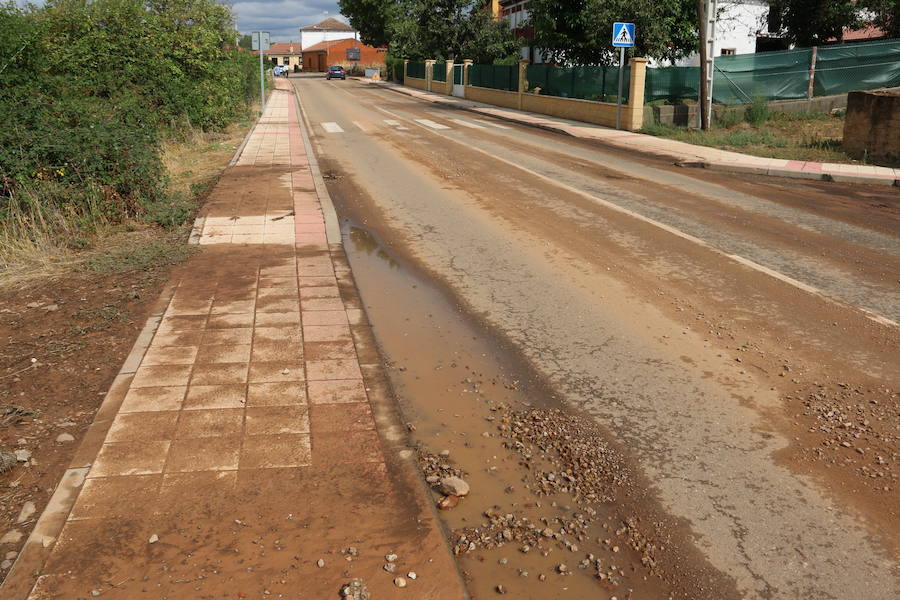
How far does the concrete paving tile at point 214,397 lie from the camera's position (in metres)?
4.70

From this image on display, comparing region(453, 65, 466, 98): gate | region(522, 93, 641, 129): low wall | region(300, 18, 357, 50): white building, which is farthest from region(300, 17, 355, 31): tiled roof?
region(522, 93, 641, 129): low wall

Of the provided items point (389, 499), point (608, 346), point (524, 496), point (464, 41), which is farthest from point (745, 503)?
point (464, 41)

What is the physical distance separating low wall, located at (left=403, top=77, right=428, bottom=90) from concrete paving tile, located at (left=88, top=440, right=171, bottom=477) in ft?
173

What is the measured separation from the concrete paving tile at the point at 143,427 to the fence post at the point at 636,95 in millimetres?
21476

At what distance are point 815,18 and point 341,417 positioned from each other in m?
34.8

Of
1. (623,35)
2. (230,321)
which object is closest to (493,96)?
(623,35)

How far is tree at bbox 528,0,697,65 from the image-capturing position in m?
26.0

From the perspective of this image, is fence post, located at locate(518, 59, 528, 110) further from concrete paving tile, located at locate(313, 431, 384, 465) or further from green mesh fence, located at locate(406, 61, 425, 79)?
concrete paving tile, located at locate(313, 431, 384, 465)

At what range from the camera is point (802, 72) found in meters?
23.5

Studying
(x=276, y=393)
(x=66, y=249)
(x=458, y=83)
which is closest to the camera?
(x=276, y=393)

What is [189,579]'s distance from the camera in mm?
3164

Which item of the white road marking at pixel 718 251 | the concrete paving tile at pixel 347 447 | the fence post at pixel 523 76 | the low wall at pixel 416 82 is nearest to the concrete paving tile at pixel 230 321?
the concrete paving tile at pixel 347 447

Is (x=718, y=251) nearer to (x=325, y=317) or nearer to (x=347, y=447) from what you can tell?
(x=325, y=317)

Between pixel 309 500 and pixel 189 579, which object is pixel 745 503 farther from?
pixel 189 579
